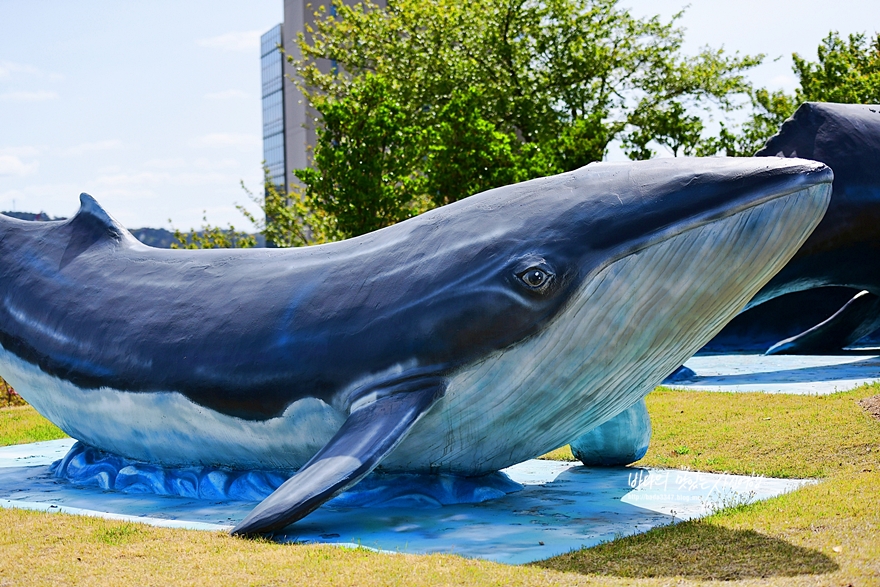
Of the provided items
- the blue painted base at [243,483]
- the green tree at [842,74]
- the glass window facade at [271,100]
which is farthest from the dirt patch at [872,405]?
the glass window facade at [271,100]

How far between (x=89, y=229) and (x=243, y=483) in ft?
9.46

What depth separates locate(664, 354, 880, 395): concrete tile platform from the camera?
1284 cm

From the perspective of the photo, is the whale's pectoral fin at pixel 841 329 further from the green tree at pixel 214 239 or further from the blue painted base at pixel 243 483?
the green tree at pixel 214 239

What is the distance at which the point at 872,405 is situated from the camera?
10305mm

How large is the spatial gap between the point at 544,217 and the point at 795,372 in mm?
9422

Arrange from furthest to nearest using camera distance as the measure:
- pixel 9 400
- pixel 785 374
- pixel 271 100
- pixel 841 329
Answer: pixel 271 100 < pixel 9 400 < pixel 841 329 < pixel 785 374

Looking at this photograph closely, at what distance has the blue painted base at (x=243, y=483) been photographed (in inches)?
274

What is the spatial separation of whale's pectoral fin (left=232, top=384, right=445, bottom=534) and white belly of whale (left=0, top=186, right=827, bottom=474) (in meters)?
0.28

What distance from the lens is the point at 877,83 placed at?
30141 millimetres

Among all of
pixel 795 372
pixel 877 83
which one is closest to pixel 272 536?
pixel 795 372

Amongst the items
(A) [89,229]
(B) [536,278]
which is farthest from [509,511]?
(A) [89,229]

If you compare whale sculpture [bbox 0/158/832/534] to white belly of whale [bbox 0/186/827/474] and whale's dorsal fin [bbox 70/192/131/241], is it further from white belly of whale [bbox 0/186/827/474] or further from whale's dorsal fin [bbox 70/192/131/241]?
whale's dorsal fin [bbox 70/192/131/241]

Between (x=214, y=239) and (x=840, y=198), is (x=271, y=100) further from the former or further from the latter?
(x=840, y=198)

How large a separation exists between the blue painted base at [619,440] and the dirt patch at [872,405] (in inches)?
110
